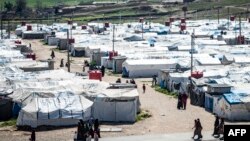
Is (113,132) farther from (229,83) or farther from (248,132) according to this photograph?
(248,132)

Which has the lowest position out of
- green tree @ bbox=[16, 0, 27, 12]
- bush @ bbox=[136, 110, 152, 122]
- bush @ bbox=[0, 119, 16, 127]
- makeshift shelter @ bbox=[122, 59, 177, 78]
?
bush @ bbox=[0, 119, 16, 127]

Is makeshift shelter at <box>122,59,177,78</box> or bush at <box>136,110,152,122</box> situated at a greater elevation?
makeshift shelter at <box>122,59,177,78</box>

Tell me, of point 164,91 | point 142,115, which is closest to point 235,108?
point 142,115

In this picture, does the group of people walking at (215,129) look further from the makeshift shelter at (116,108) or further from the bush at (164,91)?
the bush at (164,91)

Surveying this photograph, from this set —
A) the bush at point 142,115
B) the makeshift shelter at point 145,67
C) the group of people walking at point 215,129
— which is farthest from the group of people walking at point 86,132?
the makeshift shelter at point 145,67

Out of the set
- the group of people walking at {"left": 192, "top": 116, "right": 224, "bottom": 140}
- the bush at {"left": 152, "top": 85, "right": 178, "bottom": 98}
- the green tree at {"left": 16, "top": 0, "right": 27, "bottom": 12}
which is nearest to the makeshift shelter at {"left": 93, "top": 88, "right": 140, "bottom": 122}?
the group of people walking at {"left": 192, "top": 116, "right": 224, "bottom": 140}

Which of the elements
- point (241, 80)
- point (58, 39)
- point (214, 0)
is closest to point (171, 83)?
point (241, 80)

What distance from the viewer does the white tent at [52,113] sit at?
28203mm

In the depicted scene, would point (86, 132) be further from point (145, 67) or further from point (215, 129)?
point (145, 67)

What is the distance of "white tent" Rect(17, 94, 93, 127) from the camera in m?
28.2

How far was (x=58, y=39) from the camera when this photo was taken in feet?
264

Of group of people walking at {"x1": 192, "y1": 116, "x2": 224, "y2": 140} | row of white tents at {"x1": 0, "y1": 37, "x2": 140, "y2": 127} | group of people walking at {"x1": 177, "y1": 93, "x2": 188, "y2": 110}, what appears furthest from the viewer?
group of people walking at {"x1": 177, "y1": 93, "x2": 188, "y2": 110}

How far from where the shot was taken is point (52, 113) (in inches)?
1113

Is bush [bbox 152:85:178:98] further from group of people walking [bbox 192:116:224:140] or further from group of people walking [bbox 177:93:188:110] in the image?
group of people walking [bbox 192:116:224:140]
